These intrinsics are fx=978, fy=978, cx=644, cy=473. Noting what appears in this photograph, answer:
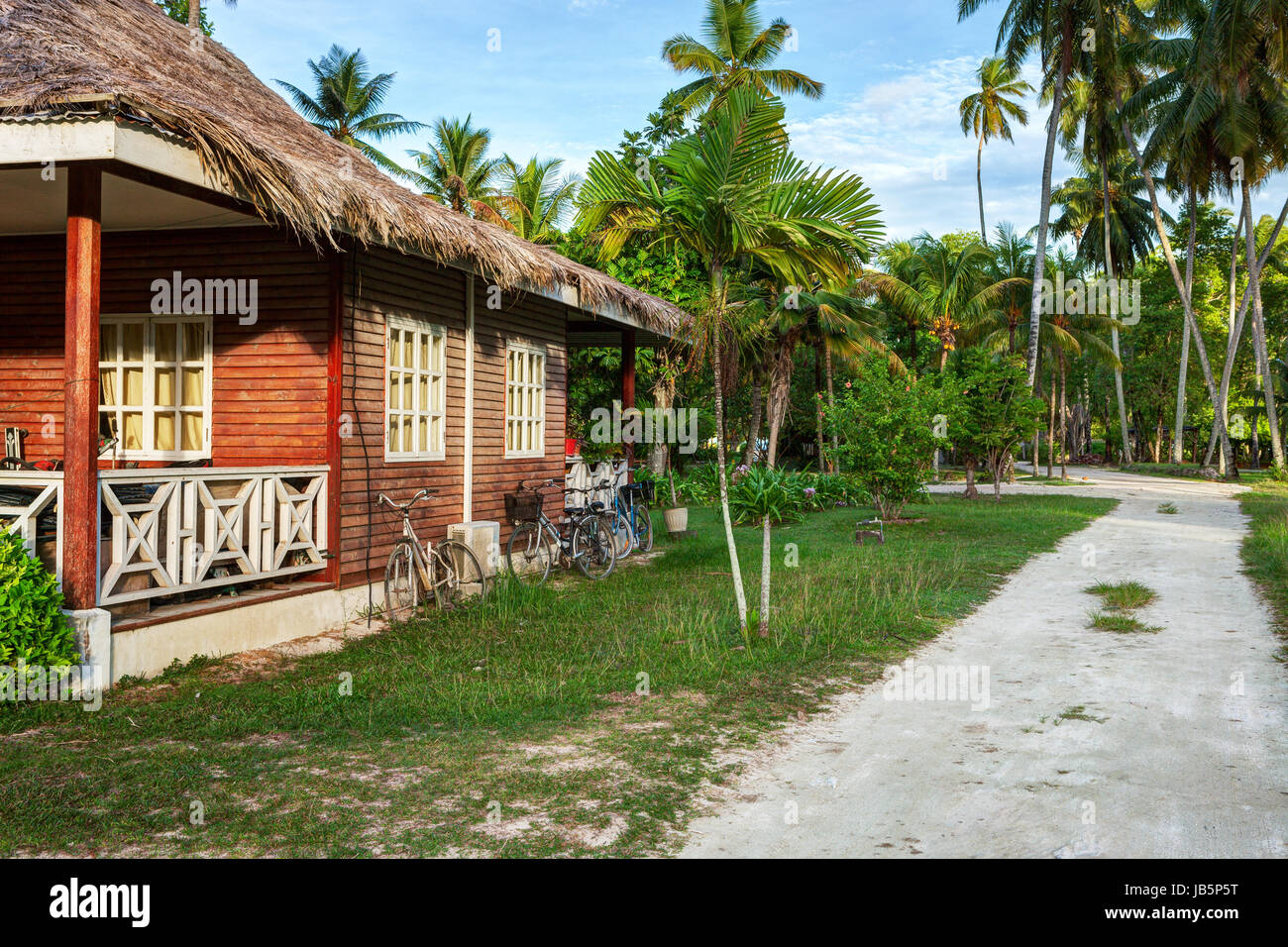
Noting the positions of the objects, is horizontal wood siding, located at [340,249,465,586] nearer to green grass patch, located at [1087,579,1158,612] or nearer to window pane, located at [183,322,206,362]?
window pane, located at [183,322,206,362]

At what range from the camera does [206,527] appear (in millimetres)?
7164

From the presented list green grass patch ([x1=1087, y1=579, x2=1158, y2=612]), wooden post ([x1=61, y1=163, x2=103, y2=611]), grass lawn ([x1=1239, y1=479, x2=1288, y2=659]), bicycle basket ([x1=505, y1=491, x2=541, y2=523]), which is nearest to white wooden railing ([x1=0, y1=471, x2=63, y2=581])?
wooden post ([x1=61, y1=163, x2=103, y2=611])

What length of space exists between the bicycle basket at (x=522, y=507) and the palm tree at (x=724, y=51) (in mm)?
18005

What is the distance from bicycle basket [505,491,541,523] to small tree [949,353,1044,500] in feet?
42.7

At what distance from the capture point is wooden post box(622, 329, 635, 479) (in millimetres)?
14938

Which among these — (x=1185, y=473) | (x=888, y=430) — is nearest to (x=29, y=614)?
(x=888, y=430)

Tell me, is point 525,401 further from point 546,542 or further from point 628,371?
point 628,371

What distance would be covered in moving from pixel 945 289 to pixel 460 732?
33.2 metres

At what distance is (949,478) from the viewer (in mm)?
37094

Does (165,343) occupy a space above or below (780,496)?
above

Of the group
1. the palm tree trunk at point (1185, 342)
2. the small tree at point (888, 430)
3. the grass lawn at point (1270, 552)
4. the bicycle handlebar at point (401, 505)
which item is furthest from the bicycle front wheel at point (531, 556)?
the palm tree trunk at point (1185, 342)

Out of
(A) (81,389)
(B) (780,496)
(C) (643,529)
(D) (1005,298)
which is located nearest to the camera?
(A) (81,389)

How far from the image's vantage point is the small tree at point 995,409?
2227 centimetres
